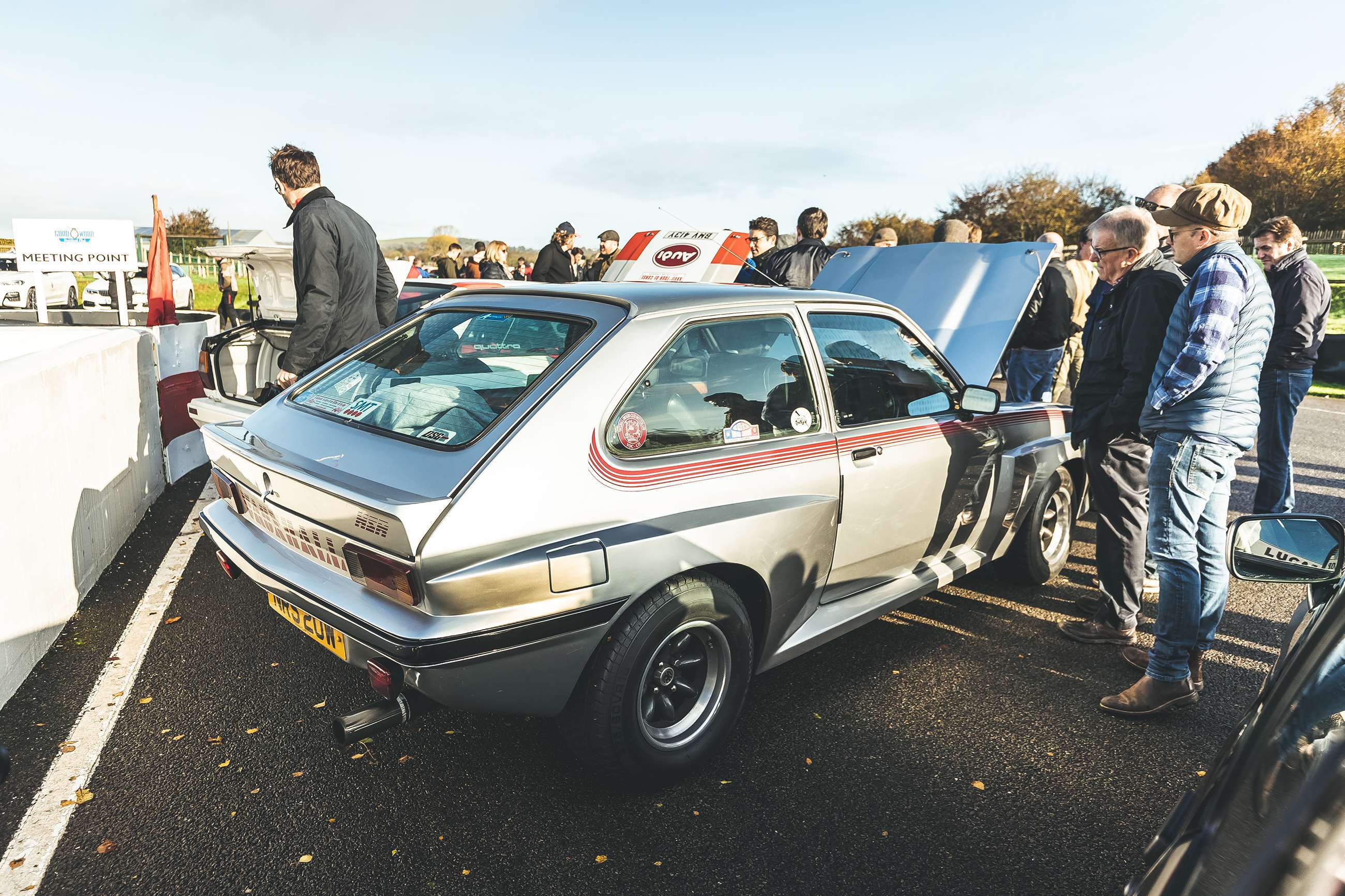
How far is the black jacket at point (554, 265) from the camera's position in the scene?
8.93 meters

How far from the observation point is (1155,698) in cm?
316

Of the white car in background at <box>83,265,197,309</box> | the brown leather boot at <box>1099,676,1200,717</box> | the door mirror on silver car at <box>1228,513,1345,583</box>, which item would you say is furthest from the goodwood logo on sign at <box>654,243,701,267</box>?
the white car in background at <box>83,265,197,309</box>

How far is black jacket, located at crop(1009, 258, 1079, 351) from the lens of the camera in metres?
6.52

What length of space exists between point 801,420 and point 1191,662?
191cm

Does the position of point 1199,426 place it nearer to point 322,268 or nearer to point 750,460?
point 750,460

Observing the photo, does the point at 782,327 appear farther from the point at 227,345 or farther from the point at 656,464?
the point at 227,345

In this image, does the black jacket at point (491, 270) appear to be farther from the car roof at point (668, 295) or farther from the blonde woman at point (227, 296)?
the car roof at point (668, 295)

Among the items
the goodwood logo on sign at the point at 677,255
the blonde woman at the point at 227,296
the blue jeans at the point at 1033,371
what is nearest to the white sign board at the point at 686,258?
the goodwood logo on sign at the point at 677,255

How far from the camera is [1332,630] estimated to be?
46.6 inches

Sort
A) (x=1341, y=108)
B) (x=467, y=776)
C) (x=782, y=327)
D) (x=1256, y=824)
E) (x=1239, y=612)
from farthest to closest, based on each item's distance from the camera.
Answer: (x=1341, y=108) < (x=1239, y=612) < (x=782, y=327) < (x=467, y=776) < (x=1256, y=824)

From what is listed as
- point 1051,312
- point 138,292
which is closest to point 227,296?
point 138,292

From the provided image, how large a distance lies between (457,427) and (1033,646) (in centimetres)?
286

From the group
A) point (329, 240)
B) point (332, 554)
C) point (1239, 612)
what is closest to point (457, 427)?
point (332, 554)

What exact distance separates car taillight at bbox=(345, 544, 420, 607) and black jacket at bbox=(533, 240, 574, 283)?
6.89 m
